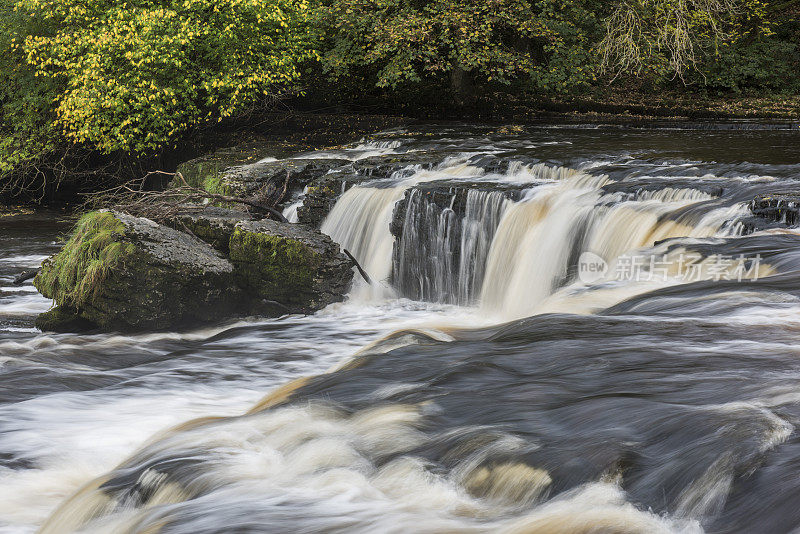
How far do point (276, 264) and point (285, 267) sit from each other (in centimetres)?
10

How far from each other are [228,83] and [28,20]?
166 inches

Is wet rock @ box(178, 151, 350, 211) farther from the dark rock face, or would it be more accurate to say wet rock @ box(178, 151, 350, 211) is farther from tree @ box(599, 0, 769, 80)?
tree @ box(599, 0, 769, 80)

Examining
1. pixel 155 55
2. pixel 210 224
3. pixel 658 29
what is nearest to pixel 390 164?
pixel 210 224

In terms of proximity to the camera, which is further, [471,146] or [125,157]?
[125,157]

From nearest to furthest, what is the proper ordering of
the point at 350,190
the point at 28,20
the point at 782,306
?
the point at 782,306 → the point at 350,190 → the point at 28,20

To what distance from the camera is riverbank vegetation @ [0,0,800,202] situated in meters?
14.0

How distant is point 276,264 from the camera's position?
29.1 ft

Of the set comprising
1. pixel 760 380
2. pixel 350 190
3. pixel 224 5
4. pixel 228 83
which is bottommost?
pixel 760 380

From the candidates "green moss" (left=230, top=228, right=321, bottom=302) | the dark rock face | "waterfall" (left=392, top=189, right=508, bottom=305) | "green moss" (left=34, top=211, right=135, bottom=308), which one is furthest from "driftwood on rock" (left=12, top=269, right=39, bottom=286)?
"waterfall" (left=392, top=189, right=508, bottom=305)

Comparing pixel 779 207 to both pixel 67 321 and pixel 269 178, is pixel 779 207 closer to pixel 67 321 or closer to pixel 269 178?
pixel 269 178

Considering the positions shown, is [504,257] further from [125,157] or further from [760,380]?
[125,157]

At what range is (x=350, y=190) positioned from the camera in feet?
36.0

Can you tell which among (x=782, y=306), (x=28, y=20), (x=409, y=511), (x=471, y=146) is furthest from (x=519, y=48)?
(x=409, y=511)

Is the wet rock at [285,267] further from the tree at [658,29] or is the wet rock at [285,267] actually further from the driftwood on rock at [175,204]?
the tree at [658,29]
